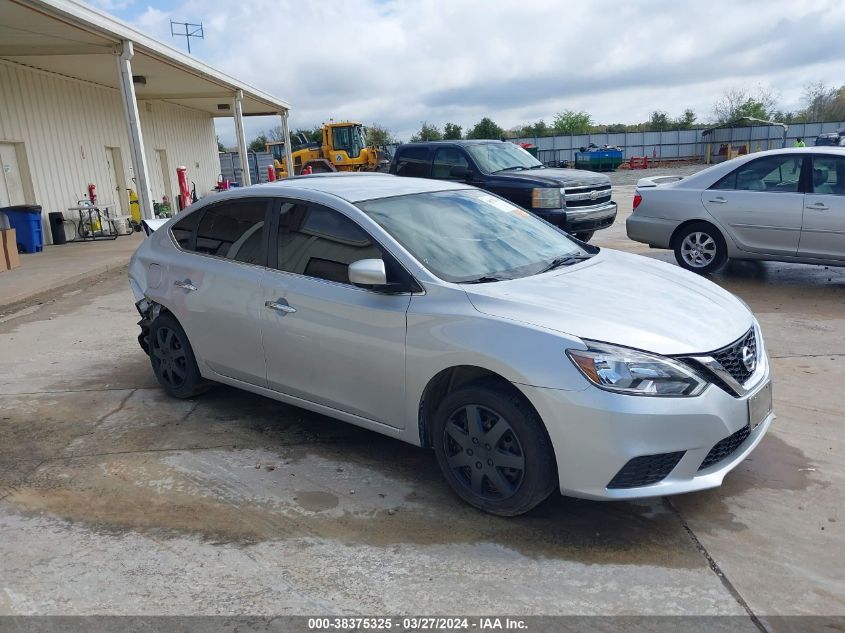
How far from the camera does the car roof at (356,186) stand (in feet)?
14.0

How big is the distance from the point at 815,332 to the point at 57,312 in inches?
346

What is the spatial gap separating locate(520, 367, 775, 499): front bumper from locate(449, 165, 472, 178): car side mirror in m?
8.80

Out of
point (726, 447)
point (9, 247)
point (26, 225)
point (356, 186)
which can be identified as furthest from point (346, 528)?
point (26, 225)

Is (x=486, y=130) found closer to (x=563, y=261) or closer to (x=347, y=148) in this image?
(x=347, y=148)

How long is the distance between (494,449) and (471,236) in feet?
4.66

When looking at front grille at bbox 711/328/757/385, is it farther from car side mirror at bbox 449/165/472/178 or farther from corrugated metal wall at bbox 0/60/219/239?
corrugated metal wall at bbox 0/60/219/239

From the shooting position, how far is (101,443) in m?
4.59

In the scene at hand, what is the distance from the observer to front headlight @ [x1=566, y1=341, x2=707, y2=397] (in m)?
3.00

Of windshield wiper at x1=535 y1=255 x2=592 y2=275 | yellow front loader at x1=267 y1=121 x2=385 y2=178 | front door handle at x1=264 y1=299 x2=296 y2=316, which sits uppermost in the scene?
yellow front loader at x1=267 y1=121 x2=385 y2=178

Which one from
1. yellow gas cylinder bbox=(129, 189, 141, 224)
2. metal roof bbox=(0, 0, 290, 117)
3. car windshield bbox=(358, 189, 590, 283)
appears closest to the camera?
car windshield bbox=(358, 189, 590, 283)

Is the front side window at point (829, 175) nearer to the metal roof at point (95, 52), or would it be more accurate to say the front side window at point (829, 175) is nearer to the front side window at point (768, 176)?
the front side window at point (768, 176)

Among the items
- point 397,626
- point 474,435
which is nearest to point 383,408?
point 474,435

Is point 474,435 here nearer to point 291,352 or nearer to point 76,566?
point 291,352

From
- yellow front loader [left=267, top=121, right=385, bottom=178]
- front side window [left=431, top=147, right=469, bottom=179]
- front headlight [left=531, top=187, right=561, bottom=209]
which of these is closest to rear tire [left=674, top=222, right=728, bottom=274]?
front headlight [left=531, top=187, right=561, bottom=209]
